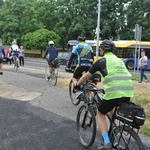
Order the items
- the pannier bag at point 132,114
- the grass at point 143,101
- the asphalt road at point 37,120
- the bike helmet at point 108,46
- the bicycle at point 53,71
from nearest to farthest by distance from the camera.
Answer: the pannier bag at point 132,114 < the bike helmet at point 108,46 < the asphalt road at point 37,120 < the grass at point 143,101 < the bicycle at point 53,71

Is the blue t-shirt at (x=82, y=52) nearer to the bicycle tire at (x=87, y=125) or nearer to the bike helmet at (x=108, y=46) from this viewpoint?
the bicycle tire at (x=87, y=125)

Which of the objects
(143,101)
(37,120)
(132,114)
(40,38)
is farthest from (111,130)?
(40,38)

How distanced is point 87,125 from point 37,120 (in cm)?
178

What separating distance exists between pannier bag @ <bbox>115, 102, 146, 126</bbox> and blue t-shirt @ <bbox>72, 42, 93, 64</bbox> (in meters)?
3.76

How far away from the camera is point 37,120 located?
6551 millimetres

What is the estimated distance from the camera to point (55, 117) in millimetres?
6883

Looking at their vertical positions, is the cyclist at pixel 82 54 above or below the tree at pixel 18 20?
below

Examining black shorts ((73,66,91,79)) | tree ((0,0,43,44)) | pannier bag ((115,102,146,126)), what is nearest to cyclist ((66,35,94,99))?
black shorts ((73,66,91,79))

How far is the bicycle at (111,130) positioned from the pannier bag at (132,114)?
8 cm

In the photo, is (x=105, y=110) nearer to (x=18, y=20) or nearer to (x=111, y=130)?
(x=111, y=130)

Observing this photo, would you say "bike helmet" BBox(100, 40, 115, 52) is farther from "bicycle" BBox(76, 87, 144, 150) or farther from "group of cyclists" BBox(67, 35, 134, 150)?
"bicycle" BBox(76, 87, 144, 150)

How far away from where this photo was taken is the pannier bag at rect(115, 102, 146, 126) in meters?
3.77

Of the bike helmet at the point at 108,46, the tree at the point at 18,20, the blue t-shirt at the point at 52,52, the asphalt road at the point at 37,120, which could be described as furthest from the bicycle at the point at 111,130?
the tree at the point at 18,20

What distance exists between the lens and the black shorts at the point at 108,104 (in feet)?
13.6
